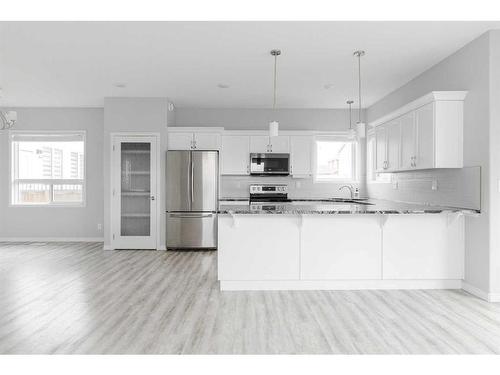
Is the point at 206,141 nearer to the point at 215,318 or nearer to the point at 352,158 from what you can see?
the point at 352,158

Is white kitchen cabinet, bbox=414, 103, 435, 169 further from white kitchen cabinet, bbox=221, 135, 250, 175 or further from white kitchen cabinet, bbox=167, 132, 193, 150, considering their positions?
white kitchen cabinet, bbox=167, 132, 193, 150

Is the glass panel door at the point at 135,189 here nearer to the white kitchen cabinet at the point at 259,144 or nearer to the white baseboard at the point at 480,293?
the white kitchen cabinet at the point at 259,144

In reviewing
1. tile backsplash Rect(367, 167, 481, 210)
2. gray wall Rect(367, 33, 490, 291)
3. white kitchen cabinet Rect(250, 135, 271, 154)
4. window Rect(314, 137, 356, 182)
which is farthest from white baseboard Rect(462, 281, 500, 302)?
white kitchen cabinet Rect(250, 135, 271, 154)

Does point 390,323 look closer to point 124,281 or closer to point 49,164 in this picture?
point 124,281

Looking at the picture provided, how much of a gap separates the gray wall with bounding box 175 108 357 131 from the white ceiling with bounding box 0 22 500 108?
0.76m

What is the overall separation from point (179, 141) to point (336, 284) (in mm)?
3760

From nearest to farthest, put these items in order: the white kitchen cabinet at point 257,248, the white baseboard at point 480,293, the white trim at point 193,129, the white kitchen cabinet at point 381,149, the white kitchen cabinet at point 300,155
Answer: the white baseboard at point 480,293 → the white kitchen cabinet at point 257,248 → the white kitchen cabinet at point 381,149 → the white trim at point 193,129 → the white kitchen cabinet at point 300,155

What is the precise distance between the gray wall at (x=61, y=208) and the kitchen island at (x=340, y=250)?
421cm

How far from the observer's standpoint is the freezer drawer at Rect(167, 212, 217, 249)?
6012mm

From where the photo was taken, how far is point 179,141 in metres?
6.21

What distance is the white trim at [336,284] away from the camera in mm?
3701

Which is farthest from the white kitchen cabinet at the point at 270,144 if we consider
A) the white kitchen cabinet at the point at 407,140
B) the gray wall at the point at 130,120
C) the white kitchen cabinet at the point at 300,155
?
the white kitchen cabinet at the point at 407,140
